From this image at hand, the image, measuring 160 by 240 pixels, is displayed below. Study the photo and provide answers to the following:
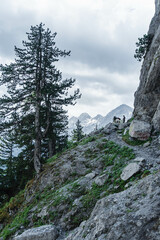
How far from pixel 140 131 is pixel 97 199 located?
25.8 feet

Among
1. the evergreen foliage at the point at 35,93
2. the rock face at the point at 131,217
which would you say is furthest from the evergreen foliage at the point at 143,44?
the rock face at the point at 131,217

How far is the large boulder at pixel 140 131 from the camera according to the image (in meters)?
12.9

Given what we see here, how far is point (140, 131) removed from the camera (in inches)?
524

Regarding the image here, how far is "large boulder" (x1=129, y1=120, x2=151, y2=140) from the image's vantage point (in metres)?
12.9

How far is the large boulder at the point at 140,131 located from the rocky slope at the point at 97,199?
0.74 meters

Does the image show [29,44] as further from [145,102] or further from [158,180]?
[158,180]

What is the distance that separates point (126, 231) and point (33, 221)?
6972 mm

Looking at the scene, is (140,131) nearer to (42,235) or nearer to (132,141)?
(132,141)

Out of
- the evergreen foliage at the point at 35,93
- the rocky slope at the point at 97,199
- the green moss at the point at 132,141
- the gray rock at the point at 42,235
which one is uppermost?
the evergreen foliage at the point at 35,93

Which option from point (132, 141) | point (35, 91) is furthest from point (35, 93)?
point (132, 141)

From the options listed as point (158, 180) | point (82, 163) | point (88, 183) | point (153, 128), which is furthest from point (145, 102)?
point (158, 180)

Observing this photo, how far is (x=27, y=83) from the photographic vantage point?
1783cm

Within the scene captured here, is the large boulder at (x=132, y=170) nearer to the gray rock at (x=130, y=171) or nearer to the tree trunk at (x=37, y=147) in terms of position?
the gray rock at (x=130, y=171)

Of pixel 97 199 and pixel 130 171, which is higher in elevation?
pixel 130 171
